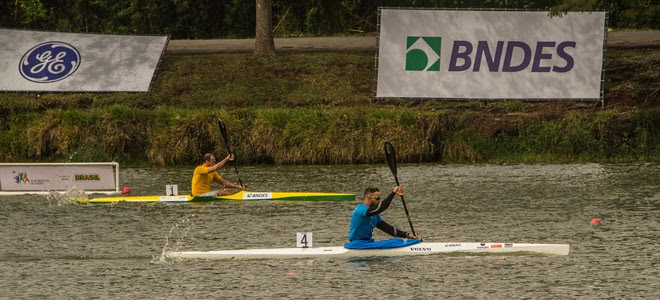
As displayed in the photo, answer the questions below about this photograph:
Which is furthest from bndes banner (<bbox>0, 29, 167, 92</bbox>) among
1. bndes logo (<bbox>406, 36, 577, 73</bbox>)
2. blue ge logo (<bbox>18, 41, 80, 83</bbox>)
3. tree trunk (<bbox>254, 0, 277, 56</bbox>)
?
bndes logo (<bbox>406, 36, 577, 73</bbox>)

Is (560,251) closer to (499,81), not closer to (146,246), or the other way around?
(146,246)

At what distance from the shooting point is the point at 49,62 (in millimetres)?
36344

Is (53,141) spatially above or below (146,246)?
above

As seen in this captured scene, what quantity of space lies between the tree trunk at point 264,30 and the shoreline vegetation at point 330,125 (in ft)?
7.62

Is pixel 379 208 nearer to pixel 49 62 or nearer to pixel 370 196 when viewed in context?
pixel 370 196

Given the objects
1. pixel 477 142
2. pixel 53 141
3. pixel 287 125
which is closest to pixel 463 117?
pixel 477 142

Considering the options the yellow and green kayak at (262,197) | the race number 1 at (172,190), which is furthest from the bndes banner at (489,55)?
the race number 1 at (172,190)

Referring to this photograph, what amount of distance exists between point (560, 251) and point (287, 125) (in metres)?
13.9

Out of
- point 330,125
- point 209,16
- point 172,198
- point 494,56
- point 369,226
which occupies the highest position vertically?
point 209,16

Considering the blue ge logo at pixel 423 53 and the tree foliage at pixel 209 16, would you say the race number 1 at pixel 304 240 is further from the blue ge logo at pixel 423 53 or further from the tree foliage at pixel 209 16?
the tree foliage at pixel 209 16

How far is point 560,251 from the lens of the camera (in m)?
20.5

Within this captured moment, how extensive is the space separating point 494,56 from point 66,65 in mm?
14035

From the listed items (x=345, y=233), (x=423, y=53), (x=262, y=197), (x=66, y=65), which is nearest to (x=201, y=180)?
(x=262, y=197)

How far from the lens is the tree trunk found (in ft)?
123
